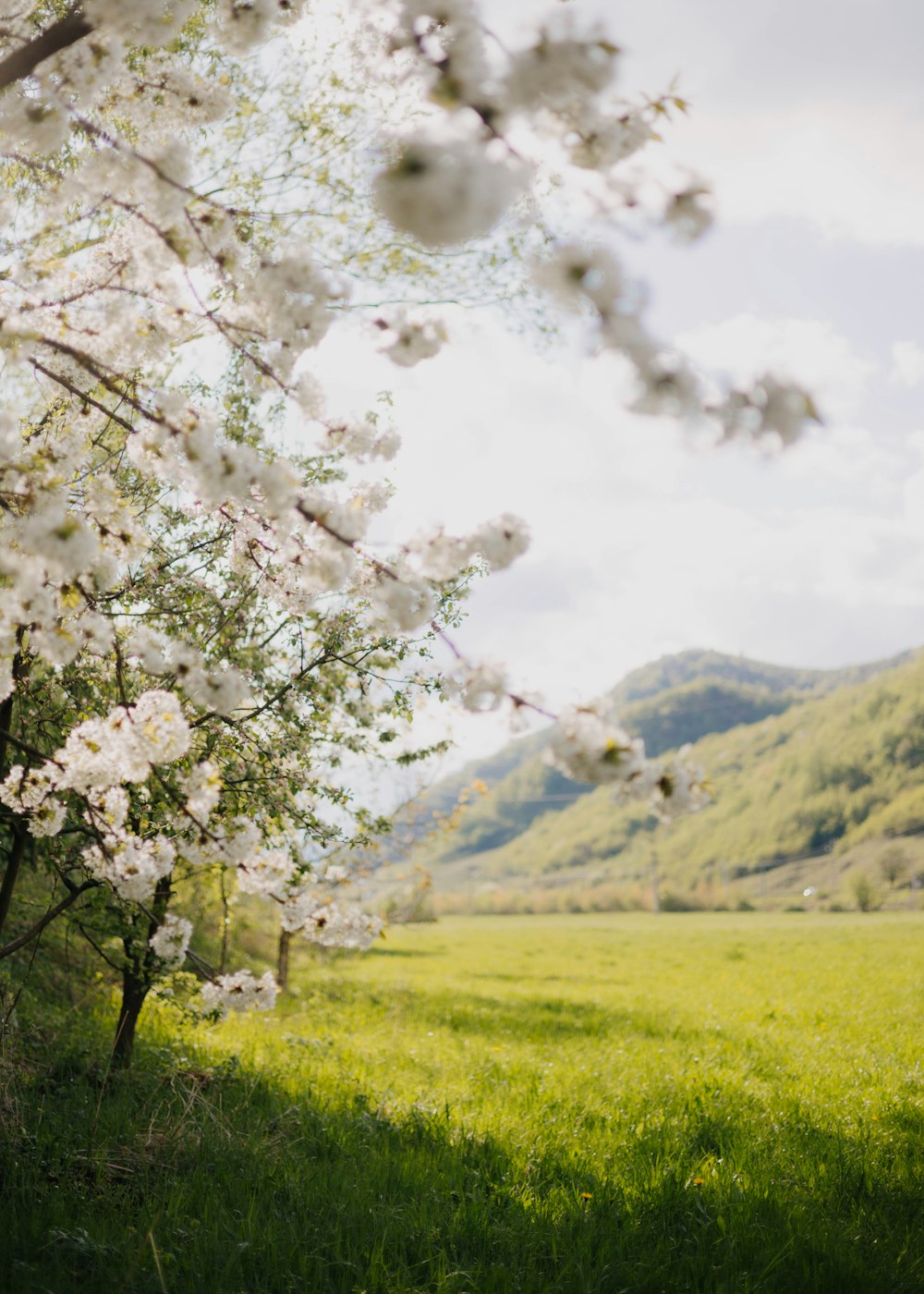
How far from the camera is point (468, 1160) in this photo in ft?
15.7

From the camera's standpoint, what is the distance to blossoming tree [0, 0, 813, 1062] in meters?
2.57

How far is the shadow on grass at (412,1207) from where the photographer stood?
349 centimetres

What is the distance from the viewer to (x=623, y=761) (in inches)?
99.2

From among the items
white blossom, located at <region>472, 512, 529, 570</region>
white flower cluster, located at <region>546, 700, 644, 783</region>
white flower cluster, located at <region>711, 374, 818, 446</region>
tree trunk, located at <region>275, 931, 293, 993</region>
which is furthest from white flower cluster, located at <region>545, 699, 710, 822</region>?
tree trunk, located at <region>275, 931, 293, 993</region>

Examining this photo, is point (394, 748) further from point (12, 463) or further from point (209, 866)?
point (12, 463)

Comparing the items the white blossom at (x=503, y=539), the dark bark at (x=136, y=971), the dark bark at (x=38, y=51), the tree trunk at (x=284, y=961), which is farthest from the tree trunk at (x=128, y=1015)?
the tree trunk at (x=284, y=961)

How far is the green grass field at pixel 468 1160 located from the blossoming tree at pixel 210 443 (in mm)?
993

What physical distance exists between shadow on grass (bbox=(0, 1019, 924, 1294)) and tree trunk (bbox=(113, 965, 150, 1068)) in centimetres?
47

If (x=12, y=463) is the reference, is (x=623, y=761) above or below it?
below

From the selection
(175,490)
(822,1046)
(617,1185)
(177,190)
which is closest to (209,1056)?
(617,1185)

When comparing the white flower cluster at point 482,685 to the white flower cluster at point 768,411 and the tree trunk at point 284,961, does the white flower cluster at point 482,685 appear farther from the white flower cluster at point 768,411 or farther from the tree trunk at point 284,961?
the tree trunk at point 284,961

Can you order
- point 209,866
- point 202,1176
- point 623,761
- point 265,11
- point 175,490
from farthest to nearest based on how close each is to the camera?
point 209,866 < point 175,490 < point 202,1176 < point 265,11 < point 623,761

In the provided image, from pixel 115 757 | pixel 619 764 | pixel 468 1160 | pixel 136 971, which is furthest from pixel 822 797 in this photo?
pixel 115 757

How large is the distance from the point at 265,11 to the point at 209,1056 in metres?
7.14
